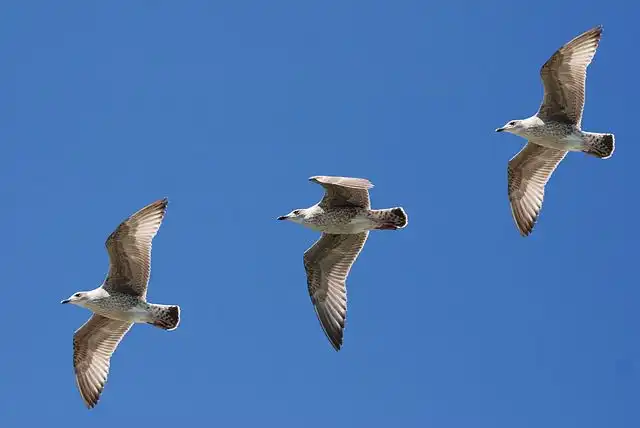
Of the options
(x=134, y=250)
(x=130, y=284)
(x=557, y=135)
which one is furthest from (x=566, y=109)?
(x=130, y=284)

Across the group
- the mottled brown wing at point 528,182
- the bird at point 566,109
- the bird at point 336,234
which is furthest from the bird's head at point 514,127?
the bird at point 336,234

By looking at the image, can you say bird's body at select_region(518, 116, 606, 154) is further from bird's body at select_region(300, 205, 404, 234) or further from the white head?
bird's body at select_region(300, 205, 404, 234)

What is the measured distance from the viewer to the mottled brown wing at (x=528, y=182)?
2189cm

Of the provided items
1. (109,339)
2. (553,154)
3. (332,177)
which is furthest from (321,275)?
(553,154)

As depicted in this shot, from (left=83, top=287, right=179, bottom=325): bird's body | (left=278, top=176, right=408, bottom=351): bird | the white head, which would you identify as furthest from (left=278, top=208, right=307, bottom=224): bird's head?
the white head

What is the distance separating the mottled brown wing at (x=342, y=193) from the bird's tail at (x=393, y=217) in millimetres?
241

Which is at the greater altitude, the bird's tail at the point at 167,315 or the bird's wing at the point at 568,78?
the bird's wing at the point at 568,78

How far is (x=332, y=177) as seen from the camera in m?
18.7

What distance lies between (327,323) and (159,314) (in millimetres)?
2504

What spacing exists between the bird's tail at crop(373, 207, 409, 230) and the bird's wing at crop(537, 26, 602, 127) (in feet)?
11.5

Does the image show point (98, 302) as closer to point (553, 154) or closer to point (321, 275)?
point (321, 275)

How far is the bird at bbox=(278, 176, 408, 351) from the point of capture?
61.5 feet

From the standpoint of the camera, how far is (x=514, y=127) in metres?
21.0

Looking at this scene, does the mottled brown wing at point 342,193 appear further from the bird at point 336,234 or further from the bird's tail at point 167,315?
the bird's tail at point 167,315
